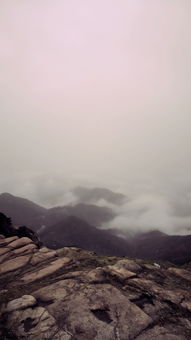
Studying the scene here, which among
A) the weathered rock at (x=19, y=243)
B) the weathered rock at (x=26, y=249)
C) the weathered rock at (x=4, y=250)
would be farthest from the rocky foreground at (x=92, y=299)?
the weathered rock at (x=19, y=243)

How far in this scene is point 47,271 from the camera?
24516mm

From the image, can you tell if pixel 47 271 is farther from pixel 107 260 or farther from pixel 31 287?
pixel 107 260

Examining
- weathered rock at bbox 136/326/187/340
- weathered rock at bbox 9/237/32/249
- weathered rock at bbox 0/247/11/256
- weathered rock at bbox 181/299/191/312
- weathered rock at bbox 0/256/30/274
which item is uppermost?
weathered rock at bbox 9/237/32/249

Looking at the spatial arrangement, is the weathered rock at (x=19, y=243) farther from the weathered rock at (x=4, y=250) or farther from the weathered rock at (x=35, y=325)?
the weathered rock at (x=35, y=325)

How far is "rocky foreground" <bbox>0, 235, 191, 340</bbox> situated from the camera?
15625 millimetres

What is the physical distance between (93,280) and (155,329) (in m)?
7.23

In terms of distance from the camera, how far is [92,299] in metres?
18.8

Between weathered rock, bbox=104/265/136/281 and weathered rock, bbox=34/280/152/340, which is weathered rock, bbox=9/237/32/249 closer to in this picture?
weathered rock, bbox=34/280/152/340

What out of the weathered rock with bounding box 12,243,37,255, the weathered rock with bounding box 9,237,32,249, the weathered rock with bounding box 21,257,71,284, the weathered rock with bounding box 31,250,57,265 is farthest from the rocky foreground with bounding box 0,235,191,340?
the weathered rock with bounding box 9,237,32,249

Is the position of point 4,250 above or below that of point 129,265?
below

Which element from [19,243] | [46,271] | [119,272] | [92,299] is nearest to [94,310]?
[92,299]

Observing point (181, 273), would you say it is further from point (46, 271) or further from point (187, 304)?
point (46, 271)

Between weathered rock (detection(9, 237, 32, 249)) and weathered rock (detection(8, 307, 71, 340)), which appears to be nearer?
weathered rock (detection(8, 307, 71, 340))

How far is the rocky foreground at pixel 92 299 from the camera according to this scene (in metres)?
15.6
